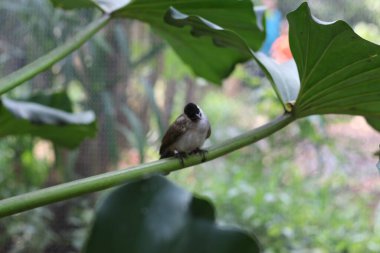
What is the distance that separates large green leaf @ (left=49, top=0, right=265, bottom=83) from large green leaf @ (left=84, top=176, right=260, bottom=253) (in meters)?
0.29

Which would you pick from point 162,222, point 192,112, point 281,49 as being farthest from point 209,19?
point 281,49

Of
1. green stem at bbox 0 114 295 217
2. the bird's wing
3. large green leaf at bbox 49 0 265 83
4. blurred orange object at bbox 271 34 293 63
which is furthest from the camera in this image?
blurred orange object at bbox 271 34 293 63

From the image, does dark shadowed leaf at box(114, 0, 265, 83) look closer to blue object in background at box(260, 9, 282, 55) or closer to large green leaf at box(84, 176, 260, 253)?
large green leaf at box(84, 176, 260, 253)

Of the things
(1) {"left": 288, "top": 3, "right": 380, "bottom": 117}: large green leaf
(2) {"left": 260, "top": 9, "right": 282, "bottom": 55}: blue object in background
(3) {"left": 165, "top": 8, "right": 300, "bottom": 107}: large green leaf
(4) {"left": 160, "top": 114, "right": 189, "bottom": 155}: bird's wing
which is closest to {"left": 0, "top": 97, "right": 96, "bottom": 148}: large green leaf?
(4) {"left": 160, "top": 114, "right": 189, "bottom": 155}: bird's wing

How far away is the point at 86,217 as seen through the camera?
2.28m

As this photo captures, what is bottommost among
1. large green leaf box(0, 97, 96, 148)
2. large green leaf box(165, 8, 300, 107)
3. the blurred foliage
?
the blurred foliage

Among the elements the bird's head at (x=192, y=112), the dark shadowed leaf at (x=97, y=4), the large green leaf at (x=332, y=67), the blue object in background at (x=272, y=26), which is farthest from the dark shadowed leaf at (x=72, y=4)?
the blue object in background at (x=272, y=26)

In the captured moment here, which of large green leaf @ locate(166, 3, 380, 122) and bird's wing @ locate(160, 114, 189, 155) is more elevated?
large green leaf @ locate(166, 3, 380, 122)

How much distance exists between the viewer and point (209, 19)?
93 centimetres

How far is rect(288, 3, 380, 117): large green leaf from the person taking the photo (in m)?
0.59

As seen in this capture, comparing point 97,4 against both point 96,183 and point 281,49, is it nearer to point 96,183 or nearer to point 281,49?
point 96,183

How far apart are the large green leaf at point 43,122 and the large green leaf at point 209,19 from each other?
0.21 meters

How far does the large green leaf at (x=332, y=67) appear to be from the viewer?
0.59 meters

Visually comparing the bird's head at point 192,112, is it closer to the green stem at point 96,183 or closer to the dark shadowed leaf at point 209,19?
the dark shadowed leaf at point 209,19
